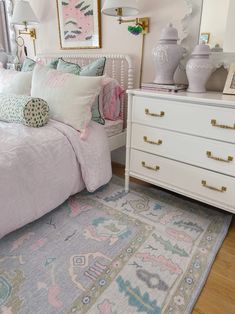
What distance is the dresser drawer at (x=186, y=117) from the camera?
1.31 metres

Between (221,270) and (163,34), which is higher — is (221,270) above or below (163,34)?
below

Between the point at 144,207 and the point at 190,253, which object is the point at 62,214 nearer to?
the point at 144,207

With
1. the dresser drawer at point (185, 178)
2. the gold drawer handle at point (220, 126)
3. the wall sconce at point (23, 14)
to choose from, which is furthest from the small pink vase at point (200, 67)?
the wall sconce at point (23, 14)

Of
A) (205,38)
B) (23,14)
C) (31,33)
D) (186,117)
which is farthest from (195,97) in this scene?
(31,33)

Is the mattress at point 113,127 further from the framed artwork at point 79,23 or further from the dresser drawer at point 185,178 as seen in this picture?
the framed artwork at point 79,23

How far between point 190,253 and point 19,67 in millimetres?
2777

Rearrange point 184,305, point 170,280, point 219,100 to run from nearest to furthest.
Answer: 1. point 184,305
2. point 170,280
3. point 219,100

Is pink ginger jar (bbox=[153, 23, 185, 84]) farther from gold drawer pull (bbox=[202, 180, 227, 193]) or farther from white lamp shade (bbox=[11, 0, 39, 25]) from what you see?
white lamp shade (bbox=[11, 0, 39, 25])

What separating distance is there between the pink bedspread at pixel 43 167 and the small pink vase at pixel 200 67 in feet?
2.45

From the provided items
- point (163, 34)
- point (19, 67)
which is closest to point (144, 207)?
point (163, 34)

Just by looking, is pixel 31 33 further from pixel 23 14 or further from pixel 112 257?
pixel 112 257

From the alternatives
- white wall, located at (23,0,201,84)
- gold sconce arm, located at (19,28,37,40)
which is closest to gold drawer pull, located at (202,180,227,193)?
white wall, located at (23,0,201,84)

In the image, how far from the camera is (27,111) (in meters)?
1.58

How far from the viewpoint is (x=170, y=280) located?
3.76 ft
